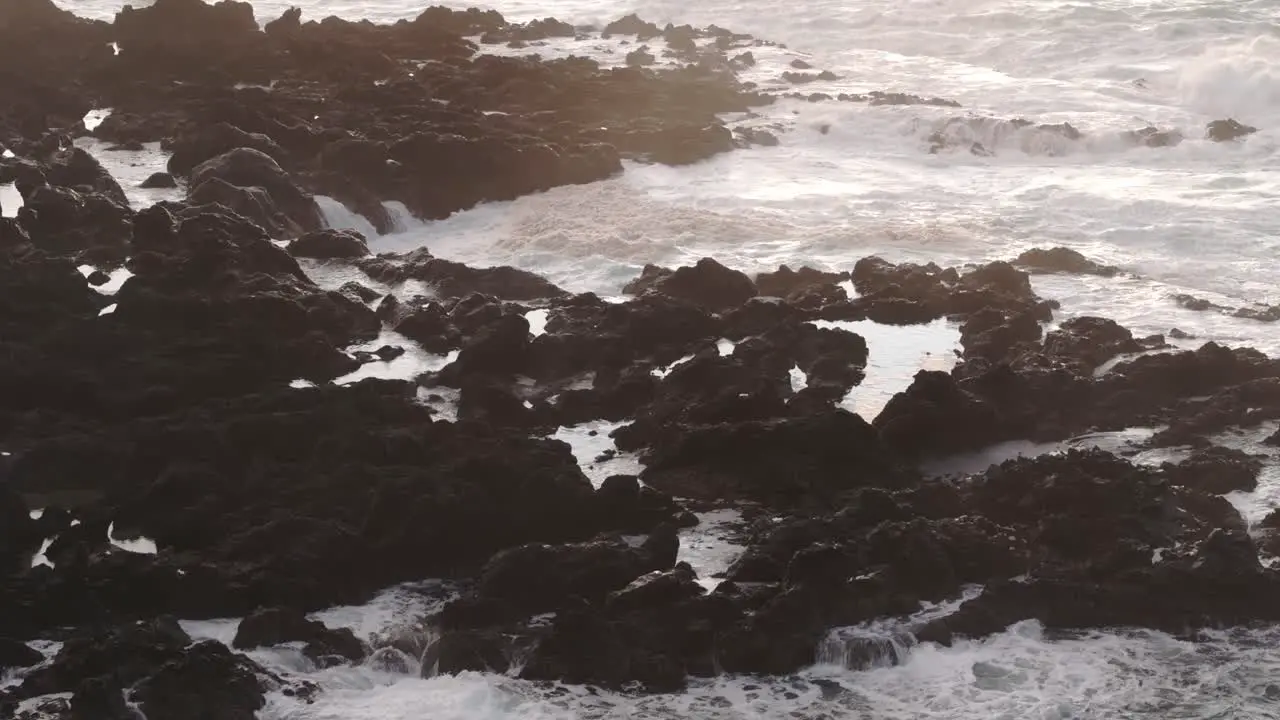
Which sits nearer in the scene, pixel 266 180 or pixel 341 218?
pixel 266 180

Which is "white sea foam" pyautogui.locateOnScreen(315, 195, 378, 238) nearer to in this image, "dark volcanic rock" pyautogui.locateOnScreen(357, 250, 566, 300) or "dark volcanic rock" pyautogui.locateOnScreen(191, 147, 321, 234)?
"dark volcanic rock" pyautogui.locateOnScreen(191, 147, 321, 234)

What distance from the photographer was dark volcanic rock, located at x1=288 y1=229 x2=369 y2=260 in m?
22.7

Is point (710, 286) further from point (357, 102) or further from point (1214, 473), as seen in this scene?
point (357, 102)

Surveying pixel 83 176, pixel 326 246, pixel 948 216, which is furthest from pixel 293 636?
pixel 948 216

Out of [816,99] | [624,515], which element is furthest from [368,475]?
[816,99]

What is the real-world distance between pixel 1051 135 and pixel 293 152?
14.1 meters

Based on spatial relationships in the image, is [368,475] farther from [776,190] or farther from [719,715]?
[776,190]

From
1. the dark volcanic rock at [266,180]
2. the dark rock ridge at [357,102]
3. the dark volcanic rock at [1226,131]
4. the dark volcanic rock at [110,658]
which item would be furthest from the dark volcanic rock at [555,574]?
the dark volcanic rock at [1226,131]

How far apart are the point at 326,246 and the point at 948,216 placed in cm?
983

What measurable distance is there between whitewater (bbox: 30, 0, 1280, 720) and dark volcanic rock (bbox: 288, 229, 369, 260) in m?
1.62

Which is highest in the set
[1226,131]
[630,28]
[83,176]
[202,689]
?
[630,28]

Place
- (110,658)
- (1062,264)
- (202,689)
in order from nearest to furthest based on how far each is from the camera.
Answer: (202,689) < (110,658) < (1062,264)

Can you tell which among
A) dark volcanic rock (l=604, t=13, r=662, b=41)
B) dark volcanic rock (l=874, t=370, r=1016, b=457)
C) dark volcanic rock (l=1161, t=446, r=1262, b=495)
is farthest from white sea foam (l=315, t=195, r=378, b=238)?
dark volcanic rock (l=604, t=13, r=662, b=41)

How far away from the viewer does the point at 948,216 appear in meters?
25.3
